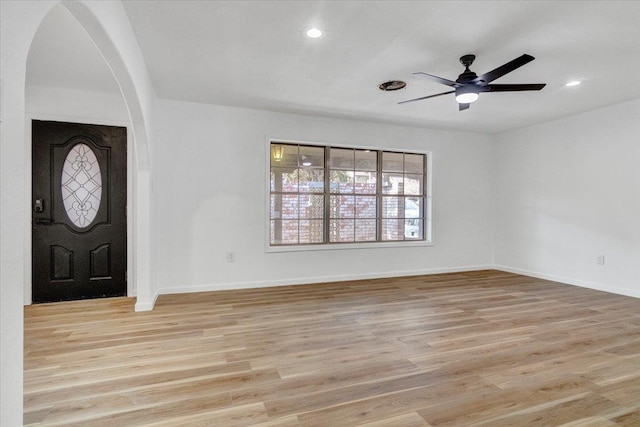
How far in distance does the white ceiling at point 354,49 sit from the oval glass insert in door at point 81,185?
2.93 feet

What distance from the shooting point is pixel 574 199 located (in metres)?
5.04

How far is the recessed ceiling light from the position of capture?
104 inches

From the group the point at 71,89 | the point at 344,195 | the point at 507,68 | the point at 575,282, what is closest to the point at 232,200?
the point at 344,195

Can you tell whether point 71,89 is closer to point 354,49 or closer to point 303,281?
point 354,49

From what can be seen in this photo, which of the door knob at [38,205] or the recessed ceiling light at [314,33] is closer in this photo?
the recessed ceiling light at [314,33]

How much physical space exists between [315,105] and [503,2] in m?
2.68

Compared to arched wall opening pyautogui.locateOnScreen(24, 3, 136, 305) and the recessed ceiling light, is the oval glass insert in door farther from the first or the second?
the recessed ceiling light

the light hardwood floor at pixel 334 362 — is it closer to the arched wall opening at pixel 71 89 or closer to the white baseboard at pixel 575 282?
the white baseboard at pixel 575 282

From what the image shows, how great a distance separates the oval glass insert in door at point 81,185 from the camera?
408 centimetres

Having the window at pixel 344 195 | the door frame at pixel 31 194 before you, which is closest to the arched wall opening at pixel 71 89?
the door frame at pixel 31 194

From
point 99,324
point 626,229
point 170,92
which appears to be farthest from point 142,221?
point 626,229

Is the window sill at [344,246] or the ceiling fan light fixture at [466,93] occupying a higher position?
the ceiling fan light fixture at [466,93]

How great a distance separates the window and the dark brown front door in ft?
6.84

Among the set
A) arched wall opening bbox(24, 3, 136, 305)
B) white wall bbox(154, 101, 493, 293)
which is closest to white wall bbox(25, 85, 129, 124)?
arched wall opening bbox(24, 3, 136, 305)
